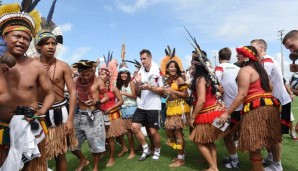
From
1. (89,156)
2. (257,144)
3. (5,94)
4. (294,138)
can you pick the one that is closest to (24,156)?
(5,94)

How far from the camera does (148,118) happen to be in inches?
250

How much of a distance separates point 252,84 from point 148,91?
8.04ft

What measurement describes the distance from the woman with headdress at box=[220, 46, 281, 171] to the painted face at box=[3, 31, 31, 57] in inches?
110

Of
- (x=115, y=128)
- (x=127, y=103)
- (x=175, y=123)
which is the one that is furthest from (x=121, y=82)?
(x=175, y=123)

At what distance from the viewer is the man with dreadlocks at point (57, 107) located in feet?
13.6

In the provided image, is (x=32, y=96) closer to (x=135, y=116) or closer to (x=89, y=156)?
(x=135, y=116)

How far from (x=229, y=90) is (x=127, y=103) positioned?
2.45 m

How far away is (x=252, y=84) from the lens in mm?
4395

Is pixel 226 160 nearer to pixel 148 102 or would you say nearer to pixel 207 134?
pixel 207 134

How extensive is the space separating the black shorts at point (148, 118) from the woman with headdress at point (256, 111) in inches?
81.9

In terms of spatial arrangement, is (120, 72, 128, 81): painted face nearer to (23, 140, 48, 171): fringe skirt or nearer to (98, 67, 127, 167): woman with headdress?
(98, 67, 127, 167): woman with headdress

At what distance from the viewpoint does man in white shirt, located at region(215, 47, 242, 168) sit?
17.8 feet

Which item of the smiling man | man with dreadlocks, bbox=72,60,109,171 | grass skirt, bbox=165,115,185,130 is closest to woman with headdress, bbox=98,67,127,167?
man with dreadlocks, bbox=72,60,109,171

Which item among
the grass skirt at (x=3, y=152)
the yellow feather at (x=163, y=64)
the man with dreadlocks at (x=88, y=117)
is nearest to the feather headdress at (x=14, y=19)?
the grass skirt at (x=3, y=152)
